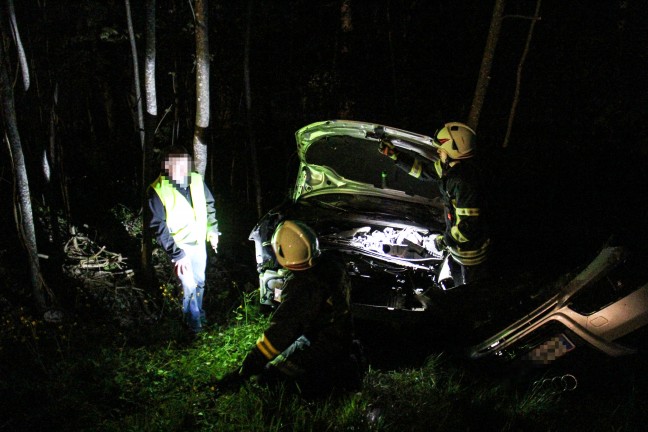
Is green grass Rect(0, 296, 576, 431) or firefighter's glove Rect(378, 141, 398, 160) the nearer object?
green grass Rect(0, 296, 576, 431)

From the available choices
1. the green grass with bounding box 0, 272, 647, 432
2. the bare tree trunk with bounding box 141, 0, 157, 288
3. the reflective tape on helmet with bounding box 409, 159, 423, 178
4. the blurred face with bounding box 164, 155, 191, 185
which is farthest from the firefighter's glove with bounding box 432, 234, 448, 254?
the bare tree trunk with bounding box 141, 0, 157, 288

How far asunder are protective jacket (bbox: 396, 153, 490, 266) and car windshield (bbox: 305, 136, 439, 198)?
3.01ft

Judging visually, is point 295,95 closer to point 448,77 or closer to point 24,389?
point 448,77

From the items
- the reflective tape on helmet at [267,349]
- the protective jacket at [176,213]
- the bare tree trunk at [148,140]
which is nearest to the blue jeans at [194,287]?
the protective jacket at [176,213]

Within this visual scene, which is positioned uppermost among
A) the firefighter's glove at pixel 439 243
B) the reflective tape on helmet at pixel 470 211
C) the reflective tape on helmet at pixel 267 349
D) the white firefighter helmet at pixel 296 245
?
the white firefighter helmet at pixel 296 245

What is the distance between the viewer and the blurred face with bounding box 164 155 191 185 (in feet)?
12.9

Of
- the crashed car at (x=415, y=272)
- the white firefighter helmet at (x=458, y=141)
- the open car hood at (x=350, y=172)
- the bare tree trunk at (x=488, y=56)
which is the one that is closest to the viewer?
the crashed car at (x=415, y=272)

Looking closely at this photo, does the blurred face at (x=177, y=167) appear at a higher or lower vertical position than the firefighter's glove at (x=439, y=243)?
higher

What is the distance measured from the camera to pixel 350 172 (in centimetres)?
507

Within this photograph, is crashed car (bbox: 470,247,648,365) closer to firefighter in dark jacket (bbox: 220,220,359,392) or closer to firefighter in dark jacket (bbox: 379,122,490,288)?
firefighter in dark jacket (bbox: 379,122,490,288)

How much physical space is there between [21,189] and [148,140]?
119 cm

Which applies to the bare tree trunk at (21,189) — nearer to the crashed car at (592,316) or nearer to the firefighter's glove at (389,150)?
the firefighter's glove at (389,150)

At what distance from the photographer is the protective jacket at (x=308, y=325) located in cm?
278

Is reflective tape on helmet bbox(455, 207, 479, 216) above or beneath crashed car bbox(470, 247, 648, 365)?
above
